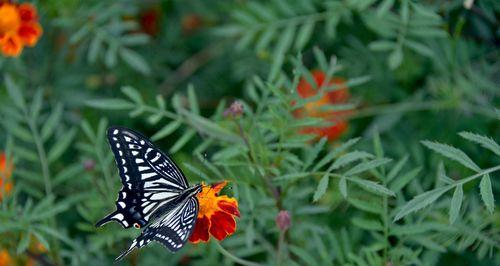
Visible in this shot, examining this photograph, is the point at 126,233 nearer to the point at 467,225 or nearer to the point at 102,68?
the point at 467,225

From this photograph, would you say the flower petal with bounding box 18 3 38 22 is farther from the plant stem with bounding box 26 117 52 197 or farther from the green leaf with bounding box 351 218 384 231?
the green leaf with bounding box 351 218 384 231

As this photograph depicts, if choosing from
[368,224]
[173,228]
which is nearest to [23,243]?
[173,228]

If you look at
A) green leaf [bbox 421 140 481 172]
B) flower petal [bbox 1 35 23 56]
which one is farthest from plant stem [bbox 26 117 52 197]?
green leaf [bbox 421 140 481 172]

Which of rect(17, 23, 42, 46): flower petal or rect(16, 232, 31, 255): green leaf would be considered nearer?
rect(16, 232, 31, 255): green leaf

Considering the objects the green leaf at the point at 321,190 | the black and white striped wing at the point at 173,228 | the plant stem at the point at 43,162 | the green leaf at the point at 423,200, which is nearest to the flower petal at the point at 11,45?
A: the plant stem at the point at 43,162

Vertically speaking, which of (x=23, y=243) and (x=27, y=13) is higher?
(x=27, y=13)

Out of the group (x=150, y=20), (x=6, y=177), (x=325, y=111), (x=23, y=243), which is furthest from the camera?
(x=150, y=20)

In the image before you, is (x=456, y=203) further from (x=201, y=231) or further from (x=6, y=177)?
(x=6, y=177)
